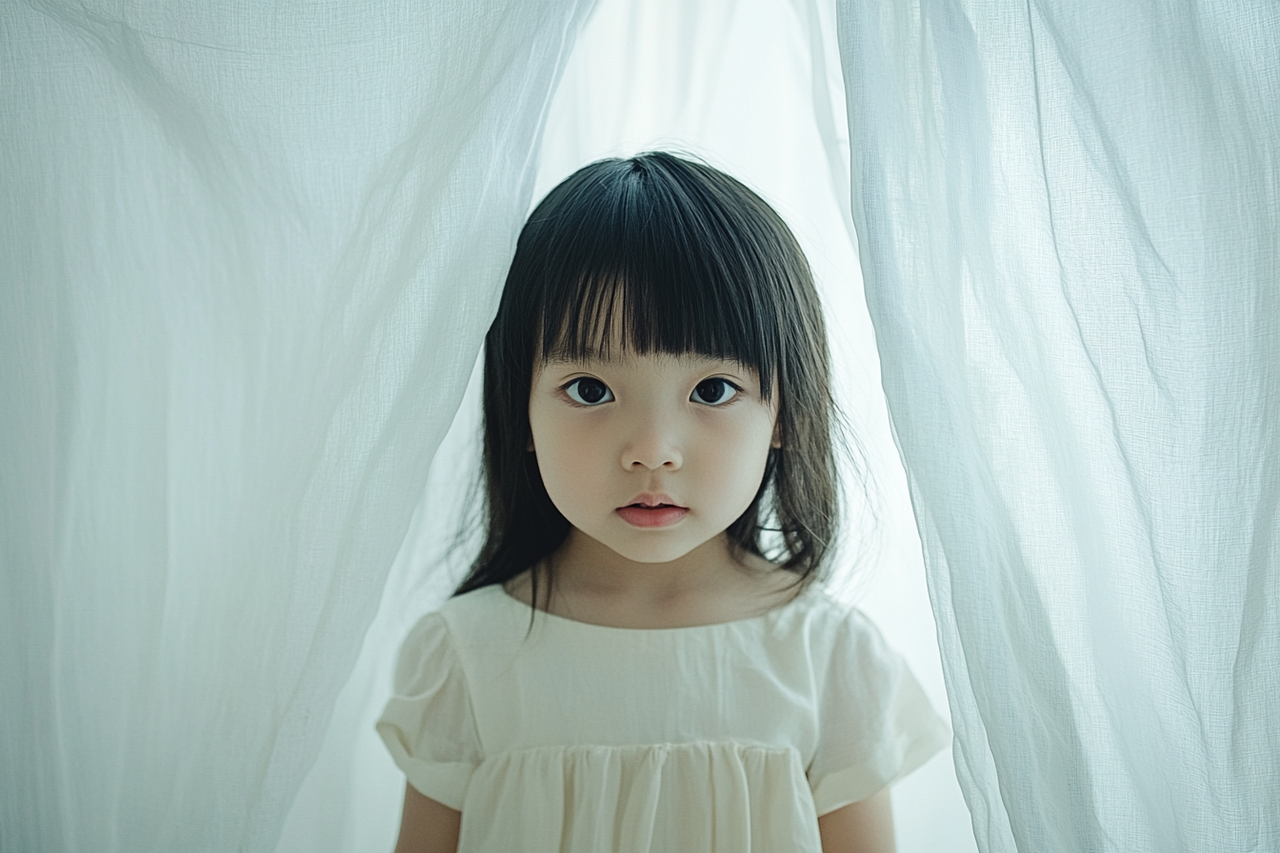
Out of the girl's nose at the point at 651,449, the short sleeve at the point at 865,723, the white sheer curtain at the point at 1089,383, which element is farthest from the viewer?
the short sleeve at the point at 865,723

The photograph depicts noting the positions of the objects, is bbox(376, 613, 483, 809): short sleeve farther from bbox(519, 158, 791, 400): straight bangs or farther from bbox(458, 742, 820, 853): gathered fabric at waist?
bbox(519, 158, 791, 400): straight bangs

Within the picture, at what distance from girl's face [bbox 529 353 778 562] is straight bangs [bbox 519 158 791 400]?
15mm

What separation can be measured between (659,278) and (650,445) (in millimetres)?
129

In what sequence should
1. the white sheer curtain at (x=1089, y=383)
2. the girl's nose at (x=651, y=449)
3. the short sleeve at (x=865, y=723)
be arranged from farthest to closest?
the short sleeve at (x=865, y=723), the girl's nose at (x=651, y=449), the white sheer curtain at (x=1089, y=383)

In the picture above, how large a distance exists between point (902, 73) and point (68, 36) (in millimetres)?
569

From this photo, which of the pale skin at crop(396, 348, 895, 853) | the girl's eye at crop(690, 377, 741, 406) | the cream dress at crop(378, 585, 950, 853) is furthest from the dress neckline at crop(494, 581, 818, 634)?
the girl's eye at crop(690, 377, 741, 406)

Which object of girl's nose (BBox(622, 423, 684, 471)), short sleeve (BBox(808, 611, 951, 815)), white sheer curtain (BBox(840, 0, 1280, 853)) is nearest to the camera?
white sheer curtain (BBox(840, 0, 1280, 853))

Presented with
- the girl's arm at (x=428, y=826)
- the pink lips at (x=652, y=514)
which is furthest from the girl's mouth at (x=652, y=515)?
the girl's arm at (x=428, y=826)

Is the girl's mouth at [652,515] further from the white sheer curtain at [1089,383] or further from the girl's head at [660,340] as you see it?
the white sheer curtain at [1089,383]

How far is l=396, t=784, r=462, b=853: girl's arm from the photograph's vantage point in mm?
916

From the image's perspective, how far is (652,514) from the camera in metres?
0.82

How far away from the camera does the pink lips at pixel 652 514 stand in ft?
2.68

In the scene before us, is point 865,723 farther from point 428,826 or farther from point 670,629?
point 428,826

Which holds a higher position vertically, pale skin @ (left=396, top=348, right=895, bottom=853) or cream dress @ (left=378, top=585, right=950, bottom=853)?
pale skin @ (left=396, top=348, right=895, bottom=853)
